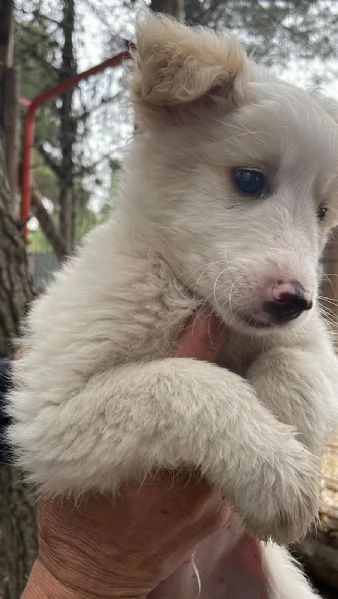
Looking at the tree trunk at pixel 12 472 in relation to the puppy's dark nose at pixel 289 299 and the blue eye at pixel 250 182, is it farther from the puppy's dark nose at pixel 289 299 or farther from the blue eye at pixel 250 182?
the puppy's dark nose at pixel 289 299

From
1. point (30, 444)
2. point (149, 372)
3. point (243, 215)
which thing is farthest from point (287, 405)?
point (30, 444)

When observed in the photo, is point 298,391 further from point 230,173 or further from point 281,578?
point 281,578

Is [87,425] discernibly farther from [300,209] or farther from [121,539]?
[300,209]

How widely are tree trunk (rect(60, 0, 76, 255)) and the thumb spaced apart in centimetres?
431

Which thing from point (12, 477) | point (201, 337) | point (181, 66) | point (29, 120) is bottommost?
point (12, 477)

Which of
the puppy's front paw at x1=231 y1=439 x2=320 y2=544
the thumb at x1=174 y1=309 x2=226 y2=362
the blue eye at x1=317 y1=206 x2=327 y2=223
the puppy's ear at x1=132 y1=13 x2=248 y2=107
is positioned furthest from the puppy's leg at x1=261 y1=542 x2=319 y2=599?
the puppy's ear at x1=132 y1=13 x2=248 y2=107

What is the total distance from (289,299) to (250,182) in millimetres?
399

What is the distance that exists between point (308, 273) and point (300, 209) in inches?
9.5

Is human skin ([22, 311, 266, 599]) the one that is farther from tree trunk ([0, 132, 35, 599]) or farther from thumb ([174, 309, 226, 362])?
tree trunk ([0, 132, 35, 599])

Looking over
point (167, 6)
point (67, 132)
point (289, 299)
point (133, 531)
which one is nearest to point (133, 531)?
point (133, 531)

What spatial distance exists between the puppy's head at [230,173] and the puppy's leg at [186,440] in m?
0.26

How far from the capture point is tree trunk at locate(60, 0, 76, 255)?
594cm

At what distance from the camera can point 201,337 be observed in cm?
180

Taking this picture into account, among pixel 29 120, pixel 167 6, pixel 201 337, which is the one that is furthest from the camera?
pixel 29 120
